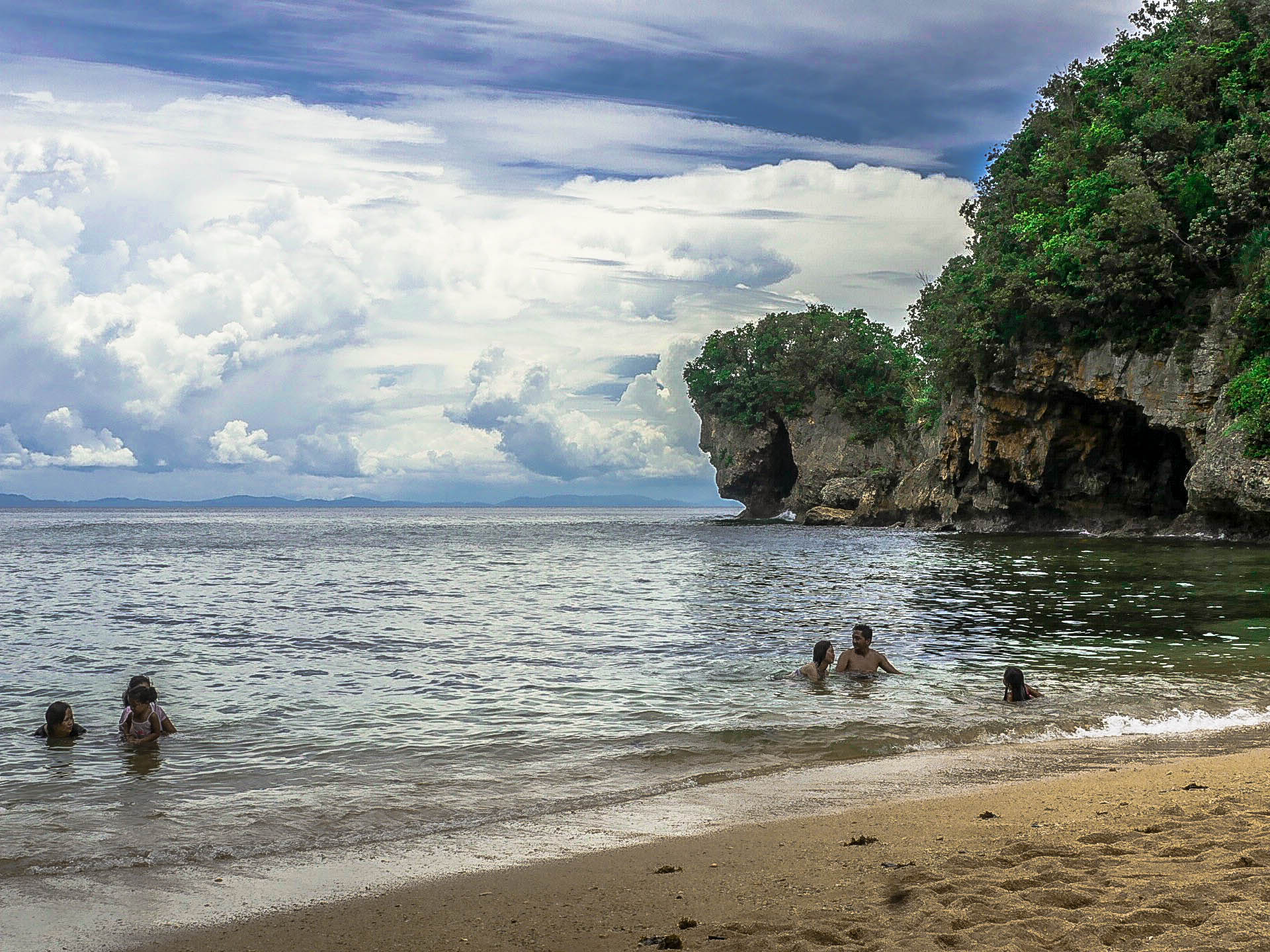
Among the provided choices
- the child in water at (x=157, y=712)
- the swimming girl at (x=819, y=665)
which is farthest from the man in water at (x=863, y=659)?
the child in water at (x=157, y=712)

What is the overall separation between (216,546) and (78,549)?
716 cm

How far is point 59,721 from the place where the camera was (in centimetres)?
1004

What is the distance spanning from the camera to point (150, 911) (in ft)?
17.8

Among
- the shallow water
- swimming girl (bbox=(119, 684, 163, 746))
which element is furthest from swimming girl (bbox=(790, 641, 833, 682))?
swimming girl (bbox=(119, 684, 163, 746))

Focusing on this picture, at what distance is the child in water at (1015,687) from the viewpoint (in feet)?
36.1

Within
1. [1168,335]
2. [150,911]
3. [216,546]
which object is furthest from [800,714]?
[216,546]

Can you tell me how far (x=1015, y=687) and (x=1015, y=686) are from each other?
22 mm

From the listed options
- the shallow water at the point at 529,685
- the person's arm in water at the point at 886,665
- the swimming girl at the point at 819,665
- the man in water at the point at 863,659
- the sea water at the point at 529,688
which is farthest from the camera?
the person's arm in water at the point at 886,665

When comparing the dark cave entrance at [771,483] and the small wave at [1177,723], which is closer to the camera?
the small wave at [1177,723]

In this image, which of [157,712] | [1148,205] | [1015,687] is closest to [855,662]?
[1015,687]

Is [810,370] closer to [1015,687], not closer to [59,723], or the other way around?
[1015,687]

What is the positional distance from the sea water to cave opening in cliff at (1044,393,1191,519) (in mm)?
14884

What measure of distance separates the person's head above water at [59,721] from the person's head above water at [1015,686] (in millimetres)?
10339

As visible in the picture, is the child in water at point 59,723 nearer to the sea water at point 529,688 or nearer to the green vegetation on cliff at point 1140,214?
the sea water at point 529,688
